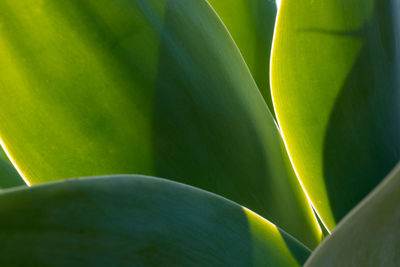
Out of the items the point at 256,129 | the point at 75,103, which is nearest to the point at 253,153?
the point at 256,129

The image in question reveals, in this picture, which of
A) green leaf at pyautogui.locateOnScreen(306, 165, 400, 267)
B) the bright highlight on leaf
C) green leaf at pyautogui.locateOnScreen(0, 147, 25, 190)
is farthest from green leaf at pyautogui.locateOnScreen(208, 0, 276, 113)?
green leaf at pyautogui.locateOnScreen(306, 165, 400, 267)

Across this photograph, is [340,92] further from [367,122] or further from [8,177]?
[8,177]

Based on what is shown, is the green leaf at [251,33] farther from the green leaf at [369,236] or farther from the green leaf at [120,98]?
the green leaf at [369,236]

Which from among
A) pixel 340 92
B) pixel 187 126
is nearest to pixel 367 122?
pixel 340 92

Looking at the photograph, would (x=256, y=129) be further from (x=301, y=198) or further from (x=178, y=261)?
(x=178, y=261)

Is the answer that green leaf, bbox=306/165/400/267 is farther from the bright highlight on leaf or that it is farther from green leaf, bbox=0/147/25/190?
green leaf, bbox=0/147/25/190
